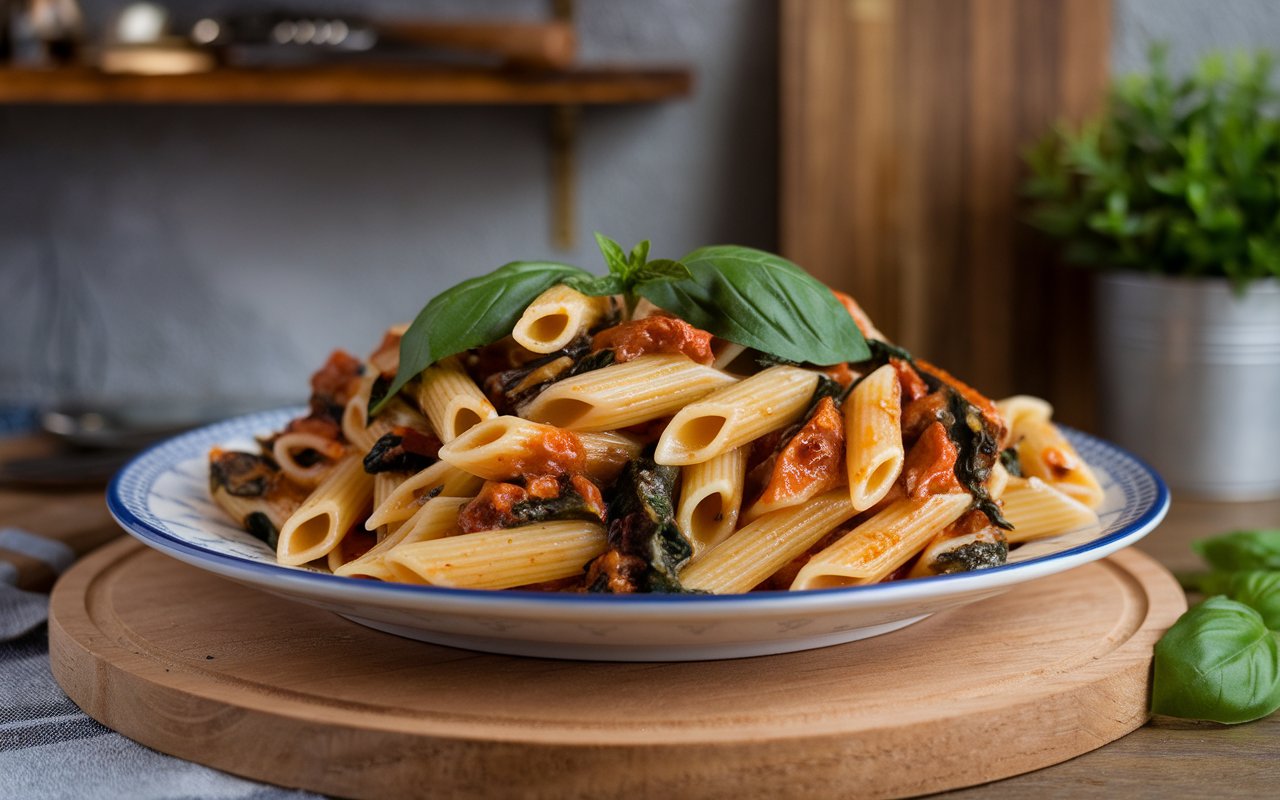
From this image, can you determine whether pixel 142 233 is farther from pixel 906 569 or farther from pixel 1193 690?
pixel 1193 690

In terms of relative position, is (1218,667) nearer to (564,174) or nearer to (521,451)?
(521,451)

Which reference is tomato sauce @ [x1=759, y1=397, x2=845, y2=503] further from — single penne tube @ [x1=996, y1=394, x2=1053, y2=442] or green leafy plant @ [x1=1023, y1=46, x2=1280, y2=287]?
green leafy plant @ [x1=1023, y1=46, x2=1280, y2=287]

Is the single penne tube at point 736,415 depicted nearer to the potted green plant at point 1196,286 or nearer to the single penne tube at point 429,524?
the single penne tube at point 429,524

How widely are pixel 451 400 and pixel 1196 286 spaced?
1741mm

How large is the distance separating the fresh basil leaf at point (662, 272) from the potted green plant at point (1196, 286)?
146 cm

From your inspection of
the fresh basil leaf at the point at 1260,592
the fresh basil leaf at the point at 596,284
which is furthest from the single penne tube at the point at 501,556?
the fresh basil leaf at the point at 1260,592

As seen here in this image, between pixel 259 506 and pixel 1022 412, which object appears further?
pixel 1022 412

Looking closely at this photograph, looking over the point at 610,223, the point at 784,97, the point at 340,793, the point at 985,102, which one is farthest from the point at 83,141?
the point at 340,793

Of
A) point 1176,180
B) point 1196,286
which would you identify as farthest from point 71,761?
point 1176,180

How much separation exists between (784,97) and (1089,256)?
95 centimetres

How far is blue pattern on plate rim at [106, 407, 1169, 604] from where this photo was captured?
128cm

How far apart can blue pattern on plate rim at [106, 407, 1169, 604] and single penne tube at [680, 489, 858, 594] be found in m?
0.20

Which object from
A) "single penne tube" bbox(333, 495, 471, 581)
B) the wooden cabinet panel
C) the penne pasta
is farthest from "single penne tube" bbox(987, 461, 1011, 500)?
the wooden cabinet panel

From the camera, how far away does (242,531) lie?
1801mm
